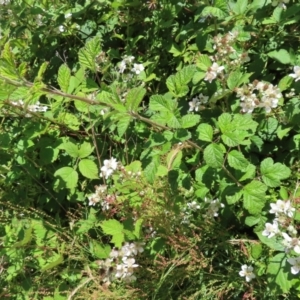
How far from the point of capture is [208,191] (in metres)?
1.67

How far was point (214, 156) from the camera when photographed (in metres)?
1.46

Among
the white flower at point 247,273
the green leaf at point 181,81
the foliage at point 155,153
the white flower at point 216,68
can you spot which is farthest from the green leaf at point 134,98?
the white flower at point 247,273

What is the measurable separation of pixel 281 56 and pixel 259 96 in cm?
28

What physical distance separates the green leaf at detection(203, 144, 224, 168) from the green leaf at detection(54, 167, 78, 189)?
0.55 metres

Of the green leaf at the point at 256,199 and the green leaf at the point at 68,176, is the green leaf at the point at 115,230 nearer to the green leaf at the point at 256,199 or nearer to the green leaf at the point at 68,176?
the green leaf at the point at 68,176

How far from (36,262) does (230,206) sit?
82 cm

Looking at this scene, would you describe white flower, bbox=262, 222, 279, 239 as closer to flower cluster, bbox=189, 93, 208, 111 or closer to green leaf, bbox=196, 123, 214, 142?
green leaf, bbox=196, 123, 214, 142

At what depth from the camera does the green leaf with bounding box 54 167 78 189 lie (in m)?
1.76

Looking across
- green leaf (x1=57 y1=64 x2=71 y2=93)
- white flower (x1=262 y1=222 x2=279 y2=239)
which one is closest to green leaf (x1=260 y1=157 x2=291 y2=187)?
white flower (x1=262 y1=222 x2=279 y2=239)

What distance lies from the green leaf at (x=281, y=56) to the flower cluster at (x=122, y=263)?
2.76ft

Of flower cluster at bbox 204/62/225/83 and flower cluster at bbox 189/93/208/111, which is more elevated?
flower cluster at bbox 204/62/225/83

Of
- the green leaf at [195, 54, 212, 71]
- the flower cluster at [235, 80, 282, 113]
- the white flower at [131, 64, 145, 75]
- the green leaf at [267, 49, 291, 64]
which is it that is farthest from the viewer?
the white flower at [131, 64, 145, 75]

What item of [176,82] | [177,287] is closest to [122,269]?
[177,287]

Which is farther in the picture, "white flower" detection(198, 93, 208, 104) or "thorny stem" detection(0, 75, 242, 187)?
"white flower" detection(198, 93, 208, 104)
